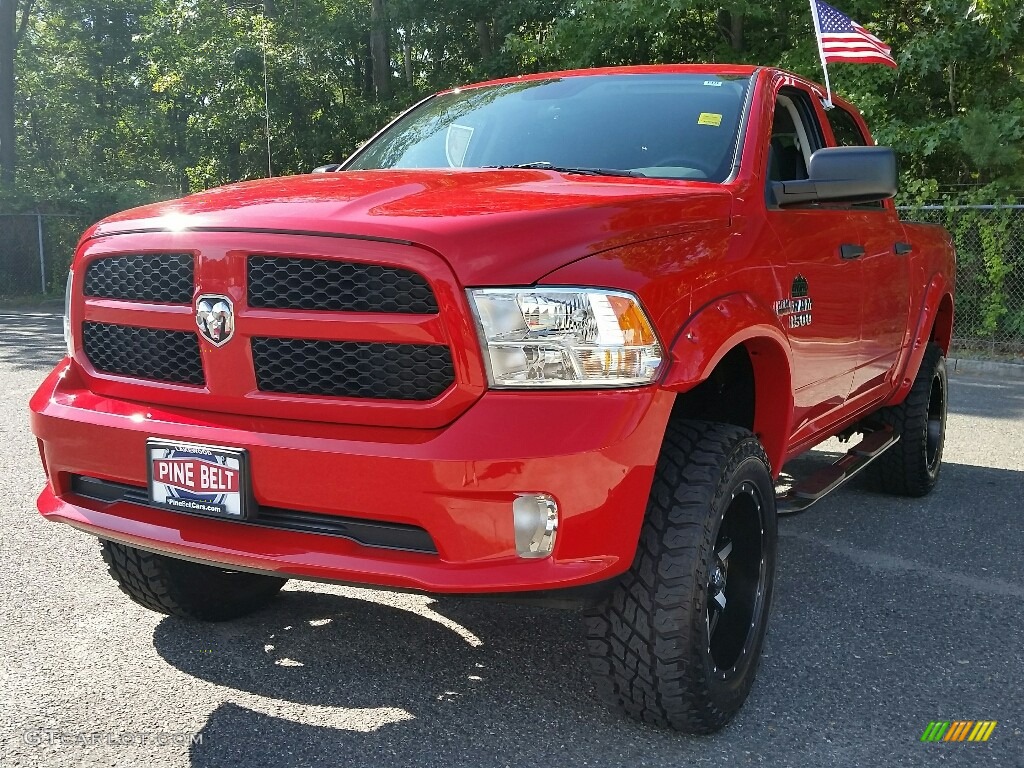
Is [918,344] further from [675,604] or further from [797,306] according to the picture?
[675,604]

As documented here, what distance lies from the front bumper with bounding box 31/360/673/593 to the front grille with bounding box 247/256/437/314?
28 cm

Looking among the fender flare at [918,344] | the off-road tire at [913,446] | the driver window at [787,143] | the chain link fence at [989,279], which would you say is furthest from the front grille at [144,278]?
the chain link fence at [989,279]

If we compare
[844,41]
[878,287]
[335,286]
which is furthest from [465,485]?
[844,41]

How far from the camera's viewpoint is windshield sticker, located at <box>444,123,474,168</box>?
3843 mm

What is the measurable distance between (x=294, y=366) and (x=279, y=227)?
331 mm

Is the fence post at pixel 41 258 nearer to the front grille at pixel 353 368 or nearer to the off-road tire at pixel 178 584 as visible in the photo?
the off-road tire at pixel 178 584

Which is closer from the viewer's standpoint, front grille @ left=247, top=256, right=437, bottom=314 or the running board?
front grille @ left=247, top=256, right=437, bottom=314

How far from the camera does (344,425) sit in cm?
246

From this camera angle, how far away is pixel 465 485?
229cm

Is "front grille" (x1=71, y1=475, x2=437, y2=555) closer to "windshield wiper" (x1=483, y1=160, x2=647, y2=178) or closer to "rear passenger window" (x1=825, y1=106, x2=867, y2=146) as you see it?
"windshield wiper" (x1=483, y1=160, x2=647, y2=178)

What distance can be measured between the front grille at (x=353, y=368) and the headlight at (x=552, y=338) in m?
0.12

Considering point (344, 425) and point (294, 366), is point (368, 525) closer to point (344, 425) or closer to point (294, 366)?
point (344, 425)

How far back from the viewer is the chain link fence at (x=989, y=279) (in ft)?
40.7

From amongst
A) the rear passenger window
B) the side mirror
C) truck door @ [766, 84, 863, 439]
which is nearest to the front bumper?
truck door @ [766, 84, 863, 439]
